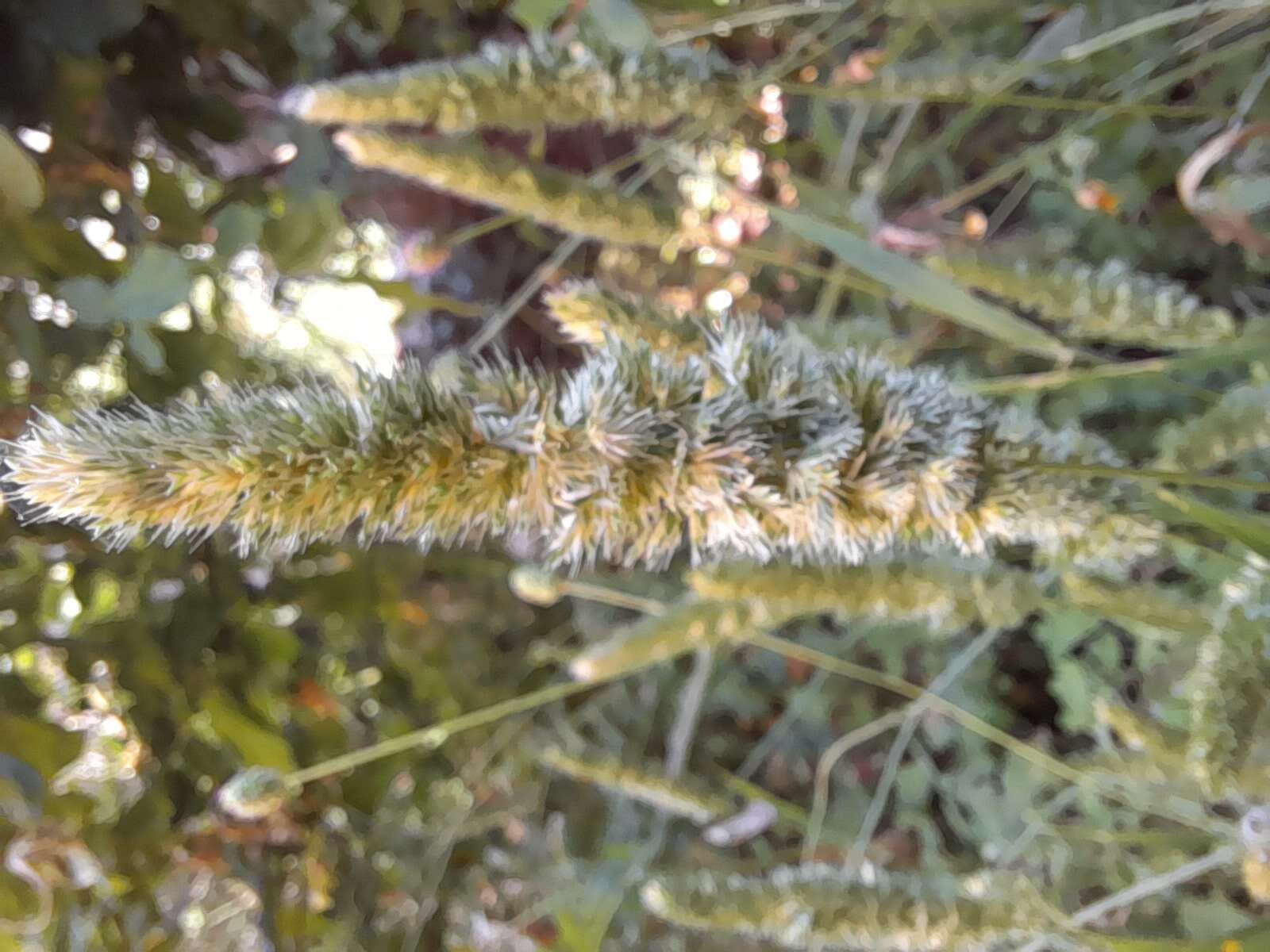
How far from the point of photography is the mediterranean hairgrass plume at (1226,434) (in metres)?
0.61

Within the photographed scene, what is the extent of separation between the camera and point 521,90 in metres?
0.63

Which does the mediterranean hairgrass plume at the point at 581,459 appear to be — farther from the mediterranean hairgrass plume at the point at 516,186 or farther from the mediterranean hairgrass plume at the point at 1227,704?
the mediterranean hairgrass plume at the point at 516,186

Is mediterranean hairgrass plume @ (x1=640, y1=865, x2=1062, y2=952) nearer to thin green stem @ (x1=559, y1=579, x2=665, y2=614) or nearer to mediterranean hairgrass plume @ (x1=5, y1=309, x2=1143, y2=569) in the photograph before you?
thin green stem @ (x1=559, y1=579, x2=665, y2=614)

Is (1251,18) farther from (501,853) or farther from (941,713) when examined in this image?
(501,853)

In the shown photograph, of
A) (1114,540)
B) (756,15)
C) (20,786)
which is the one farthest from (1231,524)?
(20,786)

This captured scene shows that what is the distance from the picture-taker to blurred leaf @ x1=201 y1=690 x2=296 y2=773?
0.86m

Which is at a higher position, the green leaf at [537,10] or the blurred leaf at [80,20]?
the green leaf at [537,10]

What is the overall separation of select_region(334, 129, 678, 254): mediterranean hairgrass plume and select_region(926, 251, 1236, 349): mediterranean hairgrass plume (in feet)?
0.74

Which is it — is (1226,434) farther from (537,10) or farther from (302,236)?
(302,236)

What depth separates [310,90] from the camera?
64 centimetres

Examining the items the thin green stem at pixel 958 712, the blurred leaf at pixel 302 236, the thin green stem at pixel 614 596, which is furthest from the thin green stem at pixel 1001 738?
the blurred leaf at pixel 302 236

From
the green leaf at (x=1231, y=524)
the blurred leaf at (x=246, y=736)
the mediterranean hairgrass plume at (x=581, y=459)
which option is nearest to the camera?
the mediterranean hairgrass plume at (x=581, y=459)

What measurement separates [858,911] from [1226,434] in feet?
1.37

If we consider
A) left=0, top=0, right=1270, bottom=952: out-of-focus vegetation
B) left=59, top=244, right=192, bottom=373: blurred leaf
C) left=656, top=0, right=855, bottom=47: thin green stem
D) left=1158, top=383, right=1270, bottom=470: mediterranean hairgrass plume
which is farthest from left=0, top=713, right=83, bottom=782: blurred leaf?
left=1158, top=383, right=1270, bottom=470: mediterranean hairgrass plume
